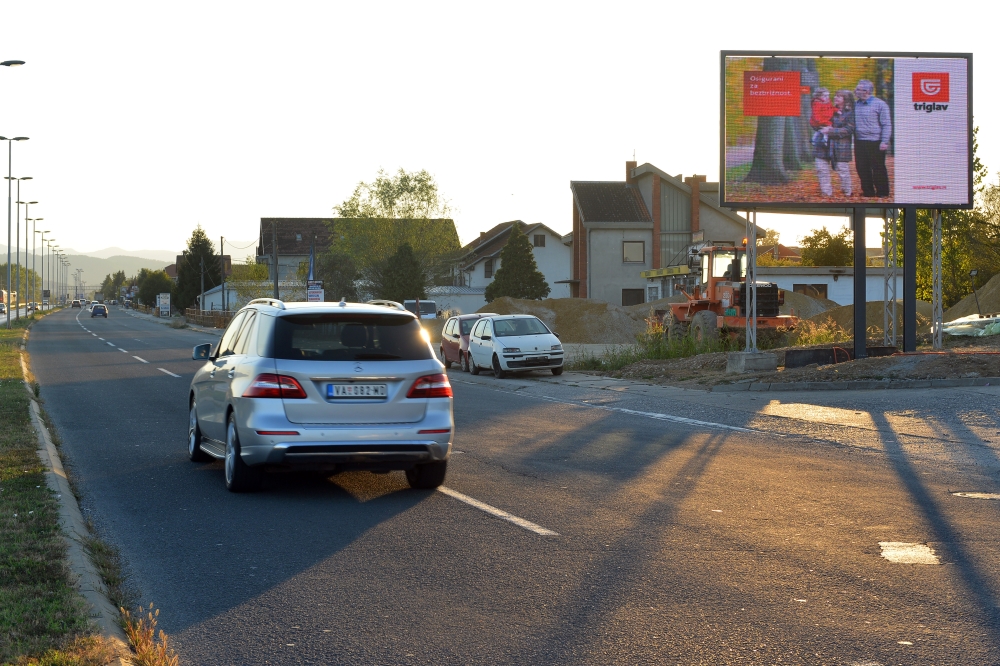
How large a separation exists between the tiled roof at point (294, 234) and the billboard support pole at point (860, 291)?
341 ft

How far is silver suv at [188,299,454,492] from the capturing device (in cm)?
879

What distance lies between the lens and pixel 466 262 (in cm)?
9400

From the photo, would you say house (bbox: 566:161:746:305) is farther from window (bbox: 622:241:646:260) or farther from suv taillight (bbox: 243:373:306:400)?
suv taillight (bbox: 243:373:306:400)

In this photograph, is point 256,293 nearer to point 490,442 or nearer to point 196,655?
point 490,442

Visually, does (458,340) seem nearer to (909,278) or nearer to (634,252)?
(909,278)

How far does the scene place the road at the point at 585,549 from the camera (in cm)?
509

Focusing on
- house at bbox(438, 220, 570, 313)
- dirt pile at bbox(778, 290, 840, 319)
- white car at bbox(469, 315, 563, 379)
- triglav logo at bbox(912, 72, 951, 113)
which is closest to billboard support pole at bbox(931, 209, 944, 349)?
triglav logo at bbox(912, 72, 951, 113)

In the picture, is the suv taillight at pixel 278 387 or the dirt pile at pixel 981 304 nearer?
the suv taillight at pixel 278 387

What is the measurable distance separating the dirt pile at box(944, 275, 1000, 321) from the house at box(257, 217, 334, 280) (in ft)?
271

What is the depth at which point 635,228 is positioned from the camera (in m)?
67.0

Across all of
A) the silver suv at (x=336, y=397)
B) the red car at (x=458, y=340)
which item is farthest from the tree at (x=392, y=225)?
the silver suv at (x=336, y=397)

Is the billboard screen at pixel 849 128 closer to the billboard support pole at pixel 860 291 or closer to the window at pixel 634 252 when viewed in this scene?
the billboard support pole at pixel 860 291

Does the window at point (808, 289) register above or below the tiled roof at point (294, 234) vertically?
below

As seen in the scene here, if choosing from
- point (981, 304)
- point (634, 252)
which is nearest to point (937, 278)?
point (981, 304)
